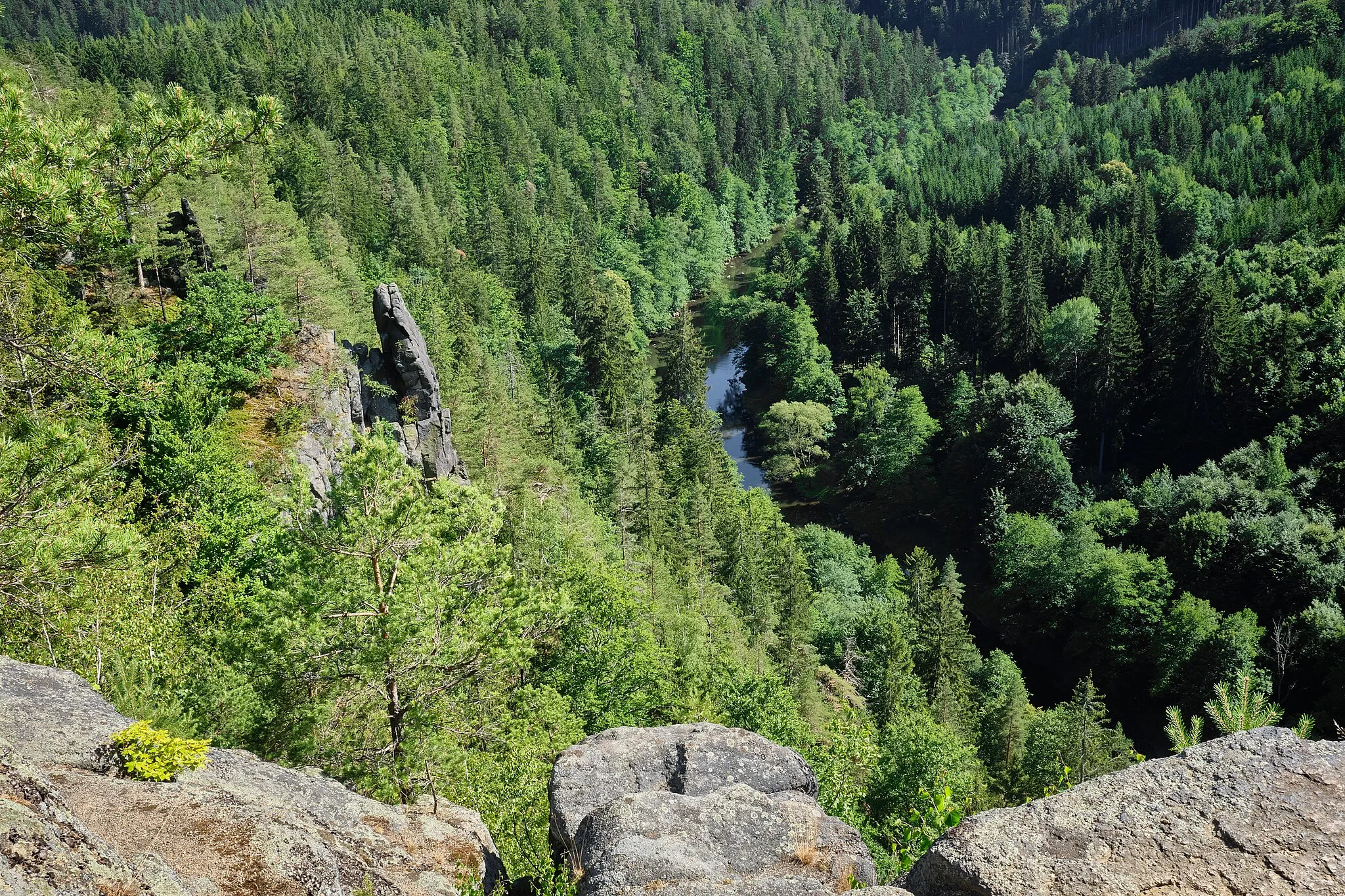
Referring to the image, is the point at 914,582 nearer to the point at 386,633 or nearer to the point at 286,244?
the point at 286,244

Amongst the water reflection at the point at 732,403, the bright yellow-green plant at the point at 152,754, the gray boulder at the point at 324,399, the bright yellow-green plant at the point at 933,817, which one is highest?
the water reflection at the point at 732,403

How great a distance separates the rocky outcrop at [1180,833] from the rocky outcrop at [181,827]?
834 cm

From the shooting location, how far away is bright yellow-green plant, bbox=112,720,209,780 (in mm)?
13383

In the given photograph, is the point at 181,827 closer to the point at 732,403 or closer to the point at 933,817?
the point at 933,817

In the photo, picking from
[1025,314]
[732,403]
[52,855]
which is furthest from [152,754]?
[732,403]

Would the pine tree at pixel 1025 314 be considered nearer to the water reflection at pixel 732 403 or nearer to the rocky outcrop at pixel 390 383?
the water reflection at pixel 732 403

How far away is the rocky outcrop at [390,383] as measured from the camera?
45219mm

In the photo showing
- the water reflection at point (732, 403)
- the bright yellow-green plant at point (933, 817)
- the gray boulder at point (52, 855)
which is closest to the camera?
the gray boulder at point (52, 855)

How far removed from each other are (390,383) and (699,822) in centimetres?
4401

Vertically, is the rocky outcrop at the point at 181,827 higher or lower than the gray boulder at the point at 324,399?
lower

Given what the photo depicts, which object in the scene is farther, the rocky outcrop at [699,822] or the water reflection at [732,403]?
the water reflection at [732,403]

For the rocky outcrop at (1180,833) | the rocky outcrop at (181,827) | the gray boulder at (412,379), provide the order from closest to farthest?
1. the rocky outcrop at (1180,833)
2. the rocky outcrop at (181,827)
3. the gray boulder at (412,379)

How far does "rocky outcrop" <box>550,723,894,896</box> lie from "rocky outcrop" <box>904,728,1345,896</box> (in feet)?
8.47

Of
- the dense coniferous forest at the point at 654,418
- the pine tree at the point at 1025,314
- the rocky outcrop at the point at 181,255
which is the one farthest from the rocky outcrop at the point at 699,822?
the pine tree at the point at 1025,314
